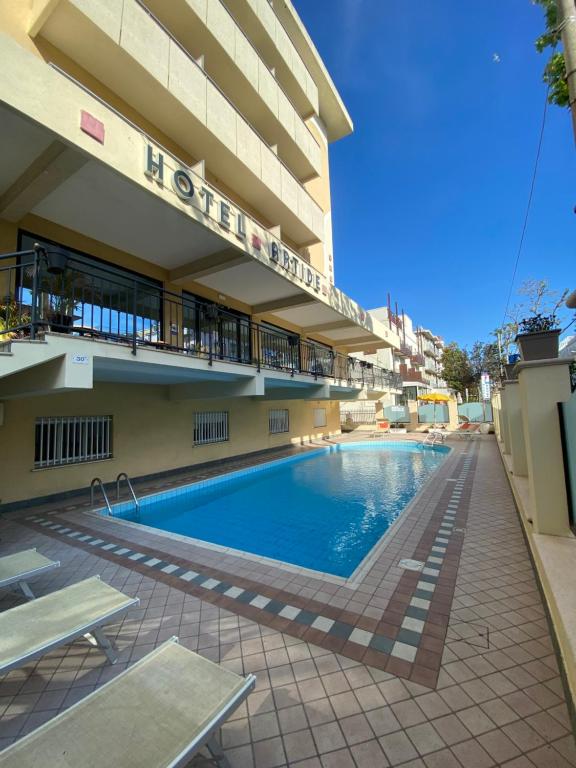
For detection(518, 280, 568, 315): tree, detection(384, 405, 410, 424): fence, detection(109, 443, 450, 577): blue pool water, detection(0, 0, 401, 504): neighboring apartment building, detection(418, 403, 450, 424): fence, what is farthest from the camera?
detection(418, 403, 450, 424): fence

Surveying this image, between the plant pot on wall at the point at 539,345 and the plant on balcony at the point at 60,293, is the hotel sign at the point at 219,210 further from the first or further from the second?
the plant pot on wall at the point at 539,345

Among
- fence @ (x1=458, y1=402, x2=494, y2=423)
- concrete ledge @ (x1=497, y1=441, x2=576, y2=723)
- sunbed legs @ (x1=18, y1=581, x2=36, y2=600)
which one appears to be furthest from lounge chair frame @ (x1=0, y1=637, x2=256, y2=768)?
fence @ (x1=458, y1=402, x2=494, y2=423)

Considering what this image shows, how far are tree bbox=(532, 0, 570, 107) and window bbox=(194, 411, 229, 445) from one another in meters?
12.2

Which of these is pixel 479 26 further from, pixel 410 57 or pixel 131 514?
pixel 131 514

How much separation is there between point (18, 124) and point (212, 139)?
5229 mm

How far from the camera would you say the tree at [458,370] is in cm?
3775

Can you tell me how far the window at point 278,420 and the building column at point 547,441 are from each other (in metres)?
13.3

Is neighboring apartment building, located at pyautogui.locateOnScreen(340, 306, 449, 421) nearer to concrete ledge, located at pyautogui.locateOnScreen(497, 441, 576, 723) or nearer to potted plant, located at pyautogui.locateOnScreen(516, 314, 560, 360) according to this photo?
potted plant, located at pyautogui.locateOnScreen(516, 314, 560, 360)

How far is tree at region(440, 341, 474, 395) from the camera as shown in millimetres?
37750

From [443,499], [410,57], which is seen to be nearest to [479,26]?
[410,57]

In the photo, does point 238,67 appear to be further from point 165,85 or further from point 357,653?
point 357,653

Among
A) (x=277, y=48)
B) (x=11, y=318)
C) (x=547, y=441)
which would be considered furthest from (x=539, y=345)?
(x=277, y=48)

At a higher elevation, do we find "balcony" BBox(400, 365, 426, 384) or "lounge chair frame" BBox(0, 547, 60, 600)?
"balcony" BBox(400, 365, 426, 384)

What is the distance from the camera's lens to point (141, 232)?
26.7 ft
